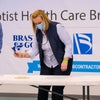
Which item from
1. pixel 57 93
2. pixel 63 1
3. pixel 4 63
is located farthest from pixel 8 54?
pixel 57 93

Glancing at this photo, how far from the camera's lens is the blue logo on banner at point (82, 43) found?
4.43 m

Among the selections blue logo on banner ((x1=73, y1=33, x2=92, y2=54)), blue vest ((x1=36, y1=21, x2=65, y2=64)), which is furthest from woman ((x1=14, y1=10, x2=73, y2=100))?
blue logo on banner ((x1=73, y1=33, x2=92, y2=54))

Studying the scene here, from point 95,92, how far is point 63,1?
1241mm

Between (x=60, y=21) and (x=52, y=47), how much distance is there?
1.10m

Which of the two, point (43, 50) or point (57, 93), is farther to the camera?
point (43, 50)

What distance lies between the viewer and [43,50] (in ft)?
11.5

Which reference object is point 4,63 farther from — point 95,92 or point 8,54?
point 95,92

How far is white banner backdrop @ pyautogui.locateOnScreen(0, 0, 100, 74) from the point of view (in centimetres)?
440

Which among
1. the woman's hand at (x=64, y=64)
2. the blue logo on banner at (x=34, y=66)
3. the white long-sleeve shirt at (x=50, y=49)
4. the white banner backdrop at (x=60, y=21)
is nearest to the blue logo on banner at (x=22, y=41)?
the white banner backdrop at (x=60, y=21)

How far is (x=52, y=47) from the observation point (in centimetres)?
342

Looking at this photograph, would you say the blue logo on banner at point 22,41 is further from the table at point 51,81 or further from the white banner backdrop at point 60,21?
the table at point 51,81

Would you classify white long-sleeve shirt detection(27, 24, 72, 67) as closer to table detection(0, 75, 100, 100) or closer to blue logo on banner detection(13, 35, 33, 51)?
table detection(0, 75, 100, 100)

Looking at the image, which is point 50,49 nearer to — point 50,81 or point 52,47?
point 52,47

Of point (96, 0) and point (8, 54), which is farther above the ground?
point (96, 0)
